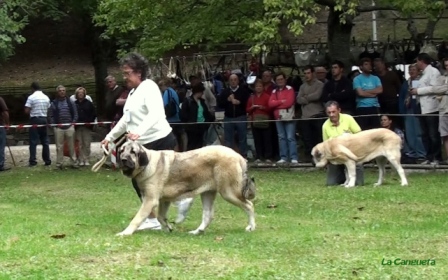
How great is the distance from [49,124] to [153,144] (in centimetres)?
1302

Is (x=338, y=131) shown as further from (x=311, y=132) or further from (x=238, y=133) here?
(x=238, y=133)

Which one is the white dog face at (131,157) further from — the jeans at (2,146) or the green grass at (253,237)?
the jeans at (2,146)

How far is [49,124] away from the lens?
24.0m

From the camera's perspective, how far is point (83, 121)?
938 inches

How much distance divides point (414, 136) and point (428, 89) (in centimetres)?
94

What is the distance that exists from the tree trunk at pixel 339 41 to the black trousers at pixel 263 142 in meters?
2.64

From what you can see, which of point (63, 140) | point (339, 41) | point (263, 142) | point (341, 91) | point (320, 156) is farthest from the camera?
point (63, 140)

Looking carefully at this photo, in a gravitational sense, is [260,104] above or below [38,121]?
above

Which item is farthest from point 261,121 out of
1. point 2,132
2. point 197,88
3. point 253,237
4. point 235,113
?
point 253,237

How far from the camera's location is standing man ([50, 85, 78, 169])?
77.5 ft

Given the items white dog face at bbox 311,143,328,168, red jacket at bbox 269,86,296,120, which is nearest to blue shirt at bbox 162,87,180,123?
red jacket at bbox 269,86,296,120

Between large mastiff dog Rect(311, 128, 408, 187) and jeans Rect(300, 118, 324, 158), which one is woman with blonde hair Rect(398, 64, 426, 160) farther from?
large mastiff dog Rect(311, 128, 408, 187)

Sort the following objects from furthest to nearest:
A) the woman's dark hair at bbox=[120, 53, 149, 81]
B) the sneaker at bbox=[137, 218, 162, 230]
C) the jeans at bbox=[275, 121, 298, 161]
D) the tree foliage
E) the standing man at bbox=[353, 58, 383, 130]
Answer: the jeans at bbox=[275, 121, 298, 161], the standing man at bbox=[353, 58, 383, 130], the tree foliage, the sneaker at bbox=[137, 218, 162, 230], the woman's dark hair at bbox=[120, 53, 149, 81]

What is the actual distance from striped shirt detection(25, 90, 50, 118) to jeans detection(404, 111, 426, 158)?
389 inches
